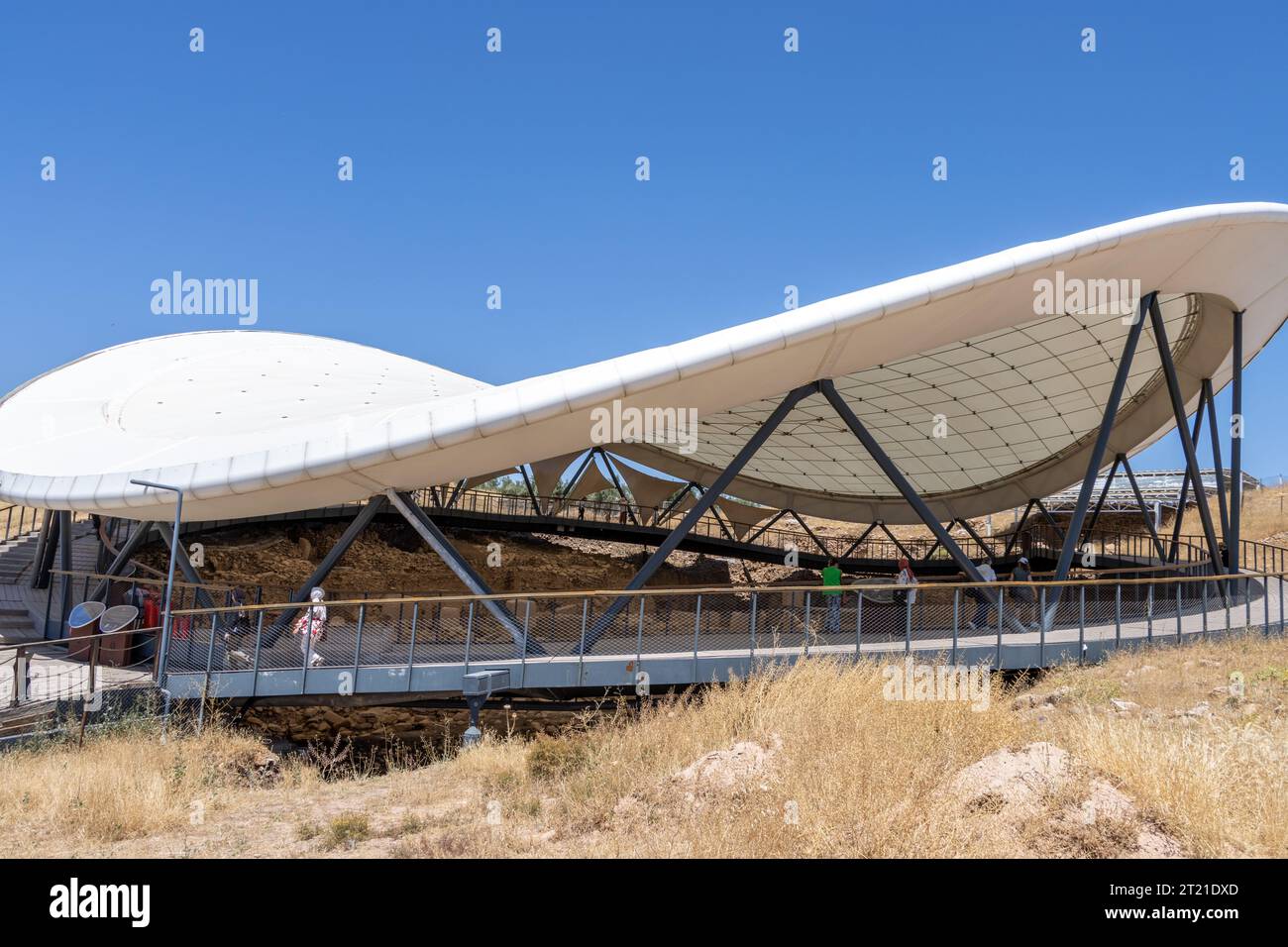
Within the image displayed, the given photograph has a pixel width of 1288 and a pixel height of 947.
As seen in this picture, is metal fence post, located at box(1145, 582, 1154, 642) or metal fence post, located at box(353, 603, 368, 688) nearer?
metal fence post, located at box(353, 603, 368, 688)

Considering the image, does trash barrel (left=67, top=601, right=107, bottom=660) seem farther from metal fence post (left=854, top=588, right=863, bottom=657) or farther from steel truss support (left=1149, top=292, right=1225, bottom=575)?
steel truss support (left=1149, top=292, right=1225, bottom=575)

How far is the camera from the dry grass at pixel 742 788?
620 centimetres

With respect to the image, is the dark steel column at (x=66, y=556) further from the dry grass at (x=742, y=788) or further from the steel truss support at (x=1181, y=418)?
the steel truss support at (x=1181, y=418)

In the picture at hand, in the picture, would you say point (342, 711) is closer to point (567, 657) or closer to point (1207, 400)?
point (567, 657)

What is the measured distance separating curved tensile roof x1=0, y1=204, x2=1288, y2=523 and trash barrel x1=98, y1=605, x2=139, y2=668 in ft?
5.76

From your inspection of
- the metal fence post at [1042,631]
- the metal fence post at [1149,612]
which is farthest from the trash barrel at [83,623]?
the metal fence post at [1149,612]

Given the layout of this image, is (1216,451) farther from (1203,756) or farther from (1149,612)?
(1203,756)

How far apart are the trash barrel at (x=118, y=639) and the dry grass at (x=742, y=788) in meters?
3.46

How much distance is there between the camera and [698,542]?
108ft

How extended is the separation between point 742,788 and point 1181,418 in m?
19.2

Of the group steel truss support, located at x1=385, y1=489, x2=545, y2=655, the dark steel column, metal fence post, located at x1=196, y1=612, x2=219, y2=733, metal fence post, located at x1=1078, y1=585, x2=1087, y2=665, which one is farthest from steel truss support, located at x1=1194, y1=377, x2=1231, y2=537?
the dark steel column

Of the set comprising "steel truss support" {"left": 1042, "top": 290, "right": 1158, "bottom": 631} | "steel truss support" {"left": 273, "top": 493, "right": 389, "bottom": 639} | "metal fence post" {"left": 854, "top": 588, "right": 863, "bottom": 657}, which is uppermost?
"steel truss support" {"left": 1042, "top": 290, "right": 1158, "bottom": 631}

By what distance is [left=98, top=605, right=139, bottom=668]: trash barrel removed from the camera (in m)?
15.3
